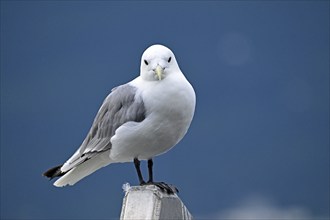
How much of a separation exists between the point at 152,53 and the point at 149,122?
424mm

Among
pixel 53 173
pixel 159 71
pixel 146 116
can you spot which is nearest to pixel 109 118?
pixel 146 116

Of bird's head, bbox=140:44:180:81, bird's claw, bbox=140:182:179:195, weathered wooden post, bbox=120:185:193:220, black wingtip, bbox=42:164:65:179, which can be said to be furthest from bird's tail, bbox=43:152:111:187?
bird's head, bbox=140:44:180:81

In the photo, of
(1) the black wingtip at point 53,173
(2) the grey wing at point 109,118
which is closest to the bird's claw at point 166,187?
(2) the grey wing at point 109,118

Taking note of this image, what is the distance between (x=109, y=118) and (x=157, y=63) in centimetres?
52

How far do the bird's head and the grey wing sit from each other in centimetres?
16

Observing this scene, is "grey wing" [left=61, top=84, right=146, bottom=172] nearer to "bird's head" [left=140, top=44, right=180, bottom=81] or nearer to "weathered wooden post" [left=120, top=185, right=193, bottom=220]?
"bird's head" [left=140, top=44, right=180, bottom=81]

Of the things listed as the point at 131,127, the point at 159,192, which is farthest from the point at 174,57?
the point at 159,192

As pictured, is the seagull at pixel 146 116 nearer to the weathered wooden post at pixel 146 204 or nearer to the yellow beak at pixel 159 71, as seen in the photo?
the yellow beak at pixel 159 71

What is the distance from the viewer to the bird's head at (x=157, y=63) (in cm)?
480

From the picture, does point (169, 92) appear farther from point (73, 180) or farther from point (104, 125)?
point (73, 180)

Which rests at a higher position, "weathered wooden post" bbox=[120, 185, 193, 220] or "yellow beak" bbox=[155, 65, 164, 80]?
"yellow beak" bbox=[155, 65, 164, 80]

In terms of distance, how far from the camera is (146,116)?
4.86 metres

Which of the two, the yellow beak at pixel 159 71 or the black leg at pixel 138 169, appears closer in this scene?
the yellow beak at pixel 159 71

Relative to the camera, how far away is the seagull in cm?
482
